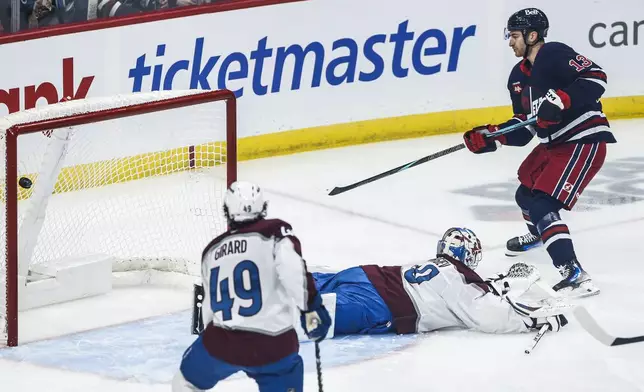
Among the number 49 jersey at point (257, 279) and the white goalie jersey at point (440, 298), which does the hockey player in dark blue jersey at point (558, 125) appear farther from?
the number 49 jersey at point (257, 279)

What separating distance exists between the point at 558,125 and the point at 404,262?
97 centimetres

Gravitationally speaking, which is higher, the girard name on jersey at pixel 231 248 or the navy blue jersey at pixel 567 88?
the navy blue jersey at pixel 567 88

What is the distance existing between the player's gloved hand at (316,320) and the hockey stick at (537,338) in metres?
1.50

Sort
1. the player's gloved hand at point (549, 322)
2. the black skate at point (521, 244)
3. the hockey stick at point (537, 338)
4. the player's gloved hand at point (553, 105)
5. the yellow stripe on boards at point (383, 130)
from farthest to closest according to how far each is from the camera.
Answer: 1. the yellow stripe on boards at point (383, 130)
2. the black skate at point (521, 244)
3. the player's gloved hand at point (553, 105)
4. the player's gloved hand at point (549, 322)
5. the hockey stick at point (537, 338)

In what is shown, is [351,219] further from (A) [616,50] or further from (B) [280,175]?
(A) [616,50]

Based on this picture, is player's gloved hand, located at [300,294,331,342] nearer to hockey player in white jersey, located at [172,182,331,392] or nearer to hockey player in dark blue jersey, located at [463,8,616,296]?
hockey player in white jersey, located at [172,182,331,392]

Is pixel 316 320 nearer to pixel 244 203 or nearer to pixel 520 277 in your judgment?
pixel 244 203

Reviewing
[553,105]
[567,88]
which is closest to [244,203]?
[553,105]

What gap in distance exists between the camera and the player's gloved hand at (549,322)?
5496mm

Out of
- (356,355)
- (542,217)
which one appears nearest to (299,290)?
(356,355)

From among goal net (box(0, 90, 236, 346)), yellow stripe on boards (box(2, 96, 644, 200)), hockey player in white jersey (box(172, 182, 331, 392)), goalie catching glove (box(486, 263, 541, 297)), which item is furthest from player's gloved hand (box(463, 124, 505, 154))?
hockey player in white jersey (box(172, 182, 331, 392))

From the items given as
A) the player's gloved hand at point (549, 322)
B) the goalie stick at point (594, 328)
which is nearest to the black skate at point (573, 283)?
the player's gloved hand at point (549, 322)

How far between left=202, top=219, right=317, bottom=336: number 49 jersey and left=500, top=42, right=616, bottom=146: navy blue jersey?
2.45 meters

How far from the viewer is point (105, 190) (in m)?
6.71
